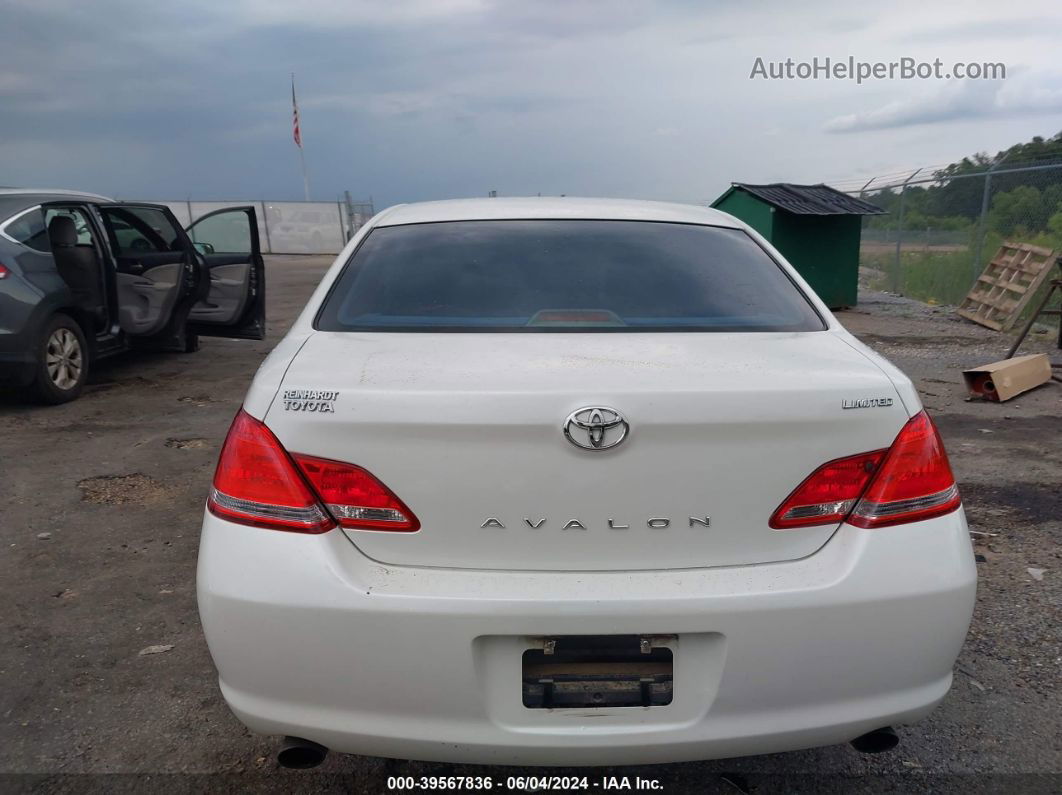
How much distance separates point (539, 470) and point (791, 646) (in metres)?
0.62

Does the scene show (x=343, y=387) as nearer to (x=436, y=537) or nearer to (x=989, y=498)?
(x=436, y=537)

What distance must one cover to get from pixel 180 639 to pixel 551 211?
6.67 feet

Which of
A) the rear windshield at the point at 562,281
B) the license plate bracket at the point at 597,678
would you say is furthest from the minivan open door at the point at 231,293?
the license plate bracket at the point at 597,678

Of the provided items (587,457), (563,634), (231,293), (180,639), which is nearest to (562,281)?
(587,457)

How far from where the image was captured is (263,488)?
1827 millimetres

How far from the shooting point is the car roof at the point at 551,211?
290 cm

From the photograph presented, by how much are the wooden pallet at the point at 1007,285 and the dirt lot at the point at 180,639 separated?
4866mm

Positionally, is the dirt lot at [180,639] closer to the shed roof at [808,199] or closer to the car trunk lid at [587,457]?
the car trunk lid at [587,457]

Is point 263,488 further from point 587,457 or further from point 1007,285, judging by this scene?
point 1007,285

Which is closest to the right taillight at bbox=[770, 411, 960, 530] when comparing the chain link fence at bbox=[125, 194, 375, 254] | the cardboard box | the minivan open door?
the cardboard box

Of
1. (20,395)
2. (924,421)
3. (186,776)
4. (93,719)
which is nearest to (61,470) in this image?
(20,395)

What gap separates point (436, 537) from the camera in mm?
1777

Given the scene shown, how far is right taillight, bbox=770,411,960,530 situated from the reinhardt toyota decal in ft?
3.15

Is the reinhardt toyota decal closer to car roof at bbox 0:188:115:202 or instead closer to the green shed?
car roof at bbox 0:188:115:202
